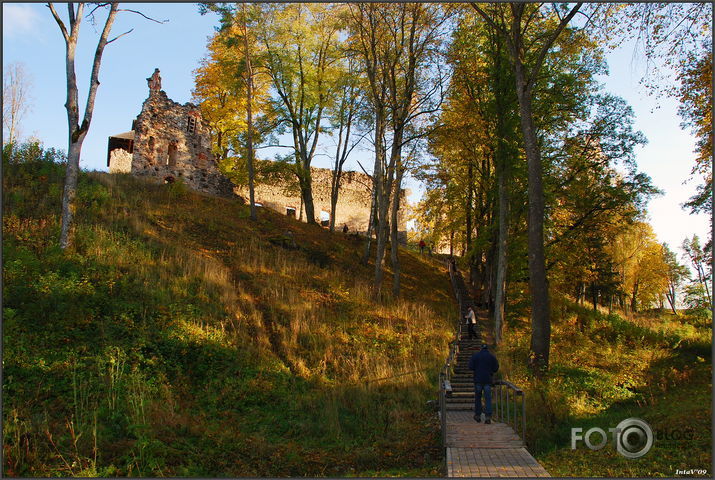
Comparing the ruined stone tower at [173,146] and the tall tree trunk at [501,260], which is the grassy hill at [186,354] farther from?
the ruined stone tower at [173,146]

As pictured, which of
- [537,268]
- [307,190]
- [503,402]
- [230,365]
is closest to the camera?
[230,365]

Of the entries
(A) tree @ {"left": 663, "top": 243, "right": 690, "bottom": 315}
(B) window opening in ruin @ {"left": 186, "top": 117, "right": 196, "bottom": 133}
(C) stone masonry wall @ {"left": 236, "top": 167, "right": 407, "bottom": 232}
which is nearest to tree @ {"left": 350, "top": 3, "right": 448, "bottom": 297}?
(B) window opening in ruin @ {"left": 186, "top": 117, "right": 196, "bottom": 133}

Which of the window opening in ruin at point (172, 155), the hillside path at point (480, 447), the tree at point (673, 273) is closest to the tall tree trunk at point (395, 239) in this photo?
the hillside path at point (480, 447)

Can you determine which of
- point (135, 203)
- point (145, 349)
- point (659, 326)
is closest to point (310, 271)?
point (135, 203)

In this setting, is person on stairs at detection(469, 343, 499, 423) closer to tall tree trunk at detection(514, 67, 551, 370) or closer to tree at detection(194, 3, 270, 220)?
tall tree trunk at detection(514, 67, 551, 370)

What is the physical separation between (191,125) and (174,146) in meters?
1.89

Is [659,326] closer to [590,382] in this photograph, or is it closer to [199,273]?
[590,382]

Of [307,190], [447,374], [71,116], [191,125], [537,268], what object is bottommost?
[447,374]

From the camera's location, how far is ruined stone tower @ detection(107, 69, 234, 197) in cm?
2481

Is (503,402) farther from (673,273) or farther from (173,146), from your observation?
(673,273)

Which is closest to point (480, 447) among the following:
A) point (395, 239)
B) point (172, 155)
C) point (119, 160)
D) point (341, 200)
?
point (395, 239)

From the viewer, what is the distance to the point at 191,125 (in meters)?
27.0

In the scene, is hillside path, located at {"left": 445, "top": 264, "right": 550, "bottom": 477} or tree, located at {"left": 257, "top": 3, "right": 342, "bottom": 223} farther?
tree, located at {"left": 257, "top": 3, "right": 342, "bottom": 223}

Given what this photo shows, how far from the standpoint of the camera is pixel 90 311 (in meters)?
10.4
